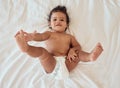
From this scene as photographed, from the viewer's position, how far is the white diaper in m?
1.29

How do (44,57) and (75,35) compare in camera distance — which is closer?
(44,57)

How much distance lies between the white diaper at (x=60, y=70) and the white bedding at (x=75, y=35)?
0.03 m

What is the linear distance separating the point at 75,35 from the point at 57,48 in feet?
0.48

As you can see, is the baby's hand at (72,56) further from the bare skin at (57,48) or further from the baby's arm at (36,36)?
the baby's arm at (36,36)

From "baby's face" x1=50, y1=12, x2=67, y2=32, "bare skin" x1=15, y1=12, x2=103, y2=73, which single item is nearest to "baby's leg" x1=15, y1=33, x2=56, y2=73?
"bare skin" x1=15, y1=12, x2=103, y2=73

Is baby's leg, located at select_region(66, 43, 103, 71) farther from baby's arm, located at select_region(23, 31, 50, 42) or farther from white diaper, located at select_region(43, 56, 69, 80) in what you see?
baby's arm, located at select_region(23, 31, 50, 42)

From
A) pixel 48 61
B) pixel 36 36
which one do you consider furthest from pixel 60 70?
pixel 36 36

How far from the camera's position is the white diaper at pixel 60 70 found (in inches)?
50.9

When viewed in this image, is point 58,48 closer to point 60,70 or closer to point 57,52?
point 57,52

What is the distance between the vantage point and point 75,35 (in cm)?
150

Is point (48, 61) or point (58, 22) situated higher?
point (58, 22)

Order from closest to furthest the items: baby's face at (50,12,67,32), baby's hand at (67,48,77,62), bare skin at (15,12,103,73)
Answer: bare skin at (15,12,103,73) < baby's hand at (67,48,77,62) < baby's face at (50,12,67,32)

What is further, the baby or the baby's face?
the baby's face

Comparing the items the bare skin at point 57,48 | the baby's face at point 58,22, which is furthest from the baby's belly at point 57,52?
the baby's face at point 58,22
